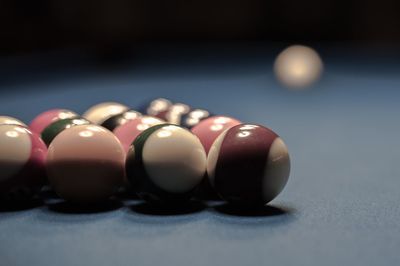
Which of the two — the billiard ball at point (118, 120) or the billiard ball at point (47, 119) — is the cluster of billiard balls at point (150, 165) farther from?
the billiard ball at point (47, 119)

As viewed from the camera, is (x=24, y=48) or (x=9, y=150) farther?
(x=24, y=48)

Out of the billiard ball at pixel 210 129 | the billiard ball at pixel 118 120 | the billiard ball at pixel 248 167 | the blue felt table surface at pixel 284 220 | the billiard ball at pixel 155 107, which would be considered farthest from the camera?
the billiard ball at pixel 155 107

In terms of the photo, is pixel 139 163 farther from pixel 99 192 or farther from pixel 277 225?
pixel 277 225

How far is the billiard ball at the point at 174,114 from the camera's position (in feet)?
11.1

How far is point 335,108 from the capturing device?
597 centimetres

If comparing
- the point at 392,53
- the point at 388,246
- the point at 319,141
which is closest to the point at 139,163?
the point at 388,246

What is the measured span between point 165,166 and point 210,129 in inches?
19.6

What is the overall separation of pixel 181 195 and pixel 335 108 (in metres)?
3.69

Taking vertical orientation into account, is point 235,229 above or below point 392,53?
below

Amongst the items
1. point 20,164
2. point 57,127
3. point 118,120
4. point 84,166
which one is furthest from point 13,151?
point 118,120

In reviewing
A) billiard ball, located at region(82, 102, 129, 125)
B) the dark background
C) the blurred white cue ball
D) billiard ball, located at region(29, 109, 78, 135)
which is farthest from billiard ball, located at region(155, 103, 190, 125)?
the dark background

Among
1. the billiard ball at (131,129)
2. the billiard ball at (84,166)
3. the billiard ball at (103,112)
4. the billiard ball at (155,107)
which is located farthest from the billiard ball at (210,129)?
the billiard ball at (155,107)

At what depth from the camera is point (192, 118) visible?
10.9 ft

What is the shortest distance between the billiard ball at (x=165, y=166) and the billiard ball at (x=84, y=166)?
0.07 meters
